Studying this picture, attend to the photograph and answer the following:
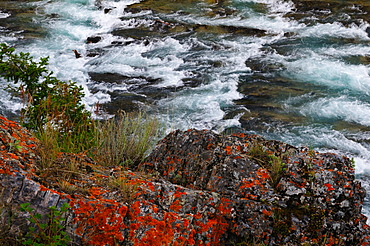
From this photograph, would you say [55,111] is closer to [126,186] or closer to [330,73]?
[126,186]

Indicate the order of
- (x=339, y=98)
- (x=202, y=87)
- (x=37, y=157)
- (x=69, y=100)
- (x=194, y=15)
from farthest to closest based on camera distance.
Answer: (x=194, y=15) → (x=202, y=87) → (x=339, y=98) → (x=69, y=100) → (x=37, y=157)

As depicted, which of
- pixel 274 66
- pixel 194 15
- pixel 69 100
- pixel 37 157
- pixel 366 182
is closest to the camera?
pixel 37 157

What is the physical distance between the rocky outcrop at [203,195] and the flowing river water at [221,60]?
149 inches

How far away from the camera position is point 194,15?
1834cm

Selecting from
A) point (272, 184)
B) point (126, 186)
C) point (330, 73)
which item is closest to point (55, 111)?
point (126, 186)

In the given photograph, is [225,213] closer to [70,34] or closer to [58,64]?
[58,64]

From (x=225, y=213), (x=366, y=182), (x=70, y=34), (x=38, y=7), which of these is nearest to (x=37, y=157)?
(x=225, y=213)

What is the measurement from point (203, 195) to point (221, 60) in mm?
10491

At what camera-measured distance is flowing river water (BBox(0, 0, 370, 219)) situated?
10188 mm

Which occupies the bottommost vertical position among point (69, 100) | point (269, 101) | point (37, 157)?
point (269, 101)

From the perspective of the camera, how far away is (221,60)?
1378 cm

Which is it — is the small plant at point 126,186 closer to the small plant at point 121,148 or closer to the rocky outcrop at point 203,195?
the rocky outcrop at point 203,195

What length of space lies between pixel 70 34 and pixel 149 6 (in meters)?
4.60

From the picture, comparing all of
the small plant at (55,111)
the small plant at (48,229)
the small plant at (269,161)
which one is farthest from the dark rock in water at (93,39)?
the small plant at (48,229)
